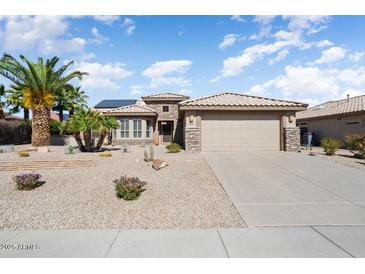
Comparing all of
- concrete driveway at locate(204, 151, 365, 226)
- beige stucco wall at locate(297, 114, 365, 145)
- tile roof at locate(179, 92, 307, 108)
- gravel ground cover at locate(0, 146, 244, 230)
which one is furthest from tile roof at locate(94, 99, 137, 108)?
concrete driveway at locate(204, 151, 365, 226)

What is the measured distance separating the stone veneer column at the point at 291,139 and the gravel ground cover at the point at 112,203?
10014mm

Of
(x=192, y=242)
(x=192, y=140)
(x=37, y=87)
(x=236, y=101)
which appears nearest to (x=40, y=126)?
(x=37, y=87)

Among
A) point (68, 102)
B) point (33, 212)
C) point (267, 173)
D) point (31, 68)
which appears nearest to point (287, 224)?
point (267, 173)

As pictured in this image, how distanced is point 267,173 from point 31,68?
2006 cm

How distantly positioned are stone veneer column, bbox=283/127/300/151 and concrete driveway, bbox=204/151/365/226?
17.2 feet

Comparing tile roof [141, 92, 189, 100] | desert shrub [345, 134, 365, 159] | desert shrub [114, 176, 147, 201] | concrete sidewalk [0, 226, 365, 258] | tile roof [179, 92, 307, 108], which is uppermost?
tile roof [141, 92, 189, 100]

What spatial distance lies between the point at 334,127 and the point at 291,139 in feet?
25.5

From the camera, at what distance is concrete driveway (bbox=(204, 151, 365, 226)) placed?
590 cm

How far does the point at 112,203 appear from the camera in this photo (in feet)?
23.2

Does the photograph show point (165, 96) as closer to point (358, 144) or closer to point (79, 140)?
point (79, 140)

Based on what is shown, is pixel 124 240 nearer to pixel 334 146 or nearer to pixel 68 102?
pixel 334 146

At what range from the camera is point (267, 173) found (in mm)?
10656

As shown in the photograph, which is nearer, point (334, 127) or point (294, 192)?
point (294, 192)

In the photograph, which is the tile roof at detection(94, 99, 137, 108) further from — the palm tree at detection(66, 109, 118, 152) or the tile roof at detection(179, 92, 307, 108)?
the tile roof at detection(179, 92, 307, 108)
